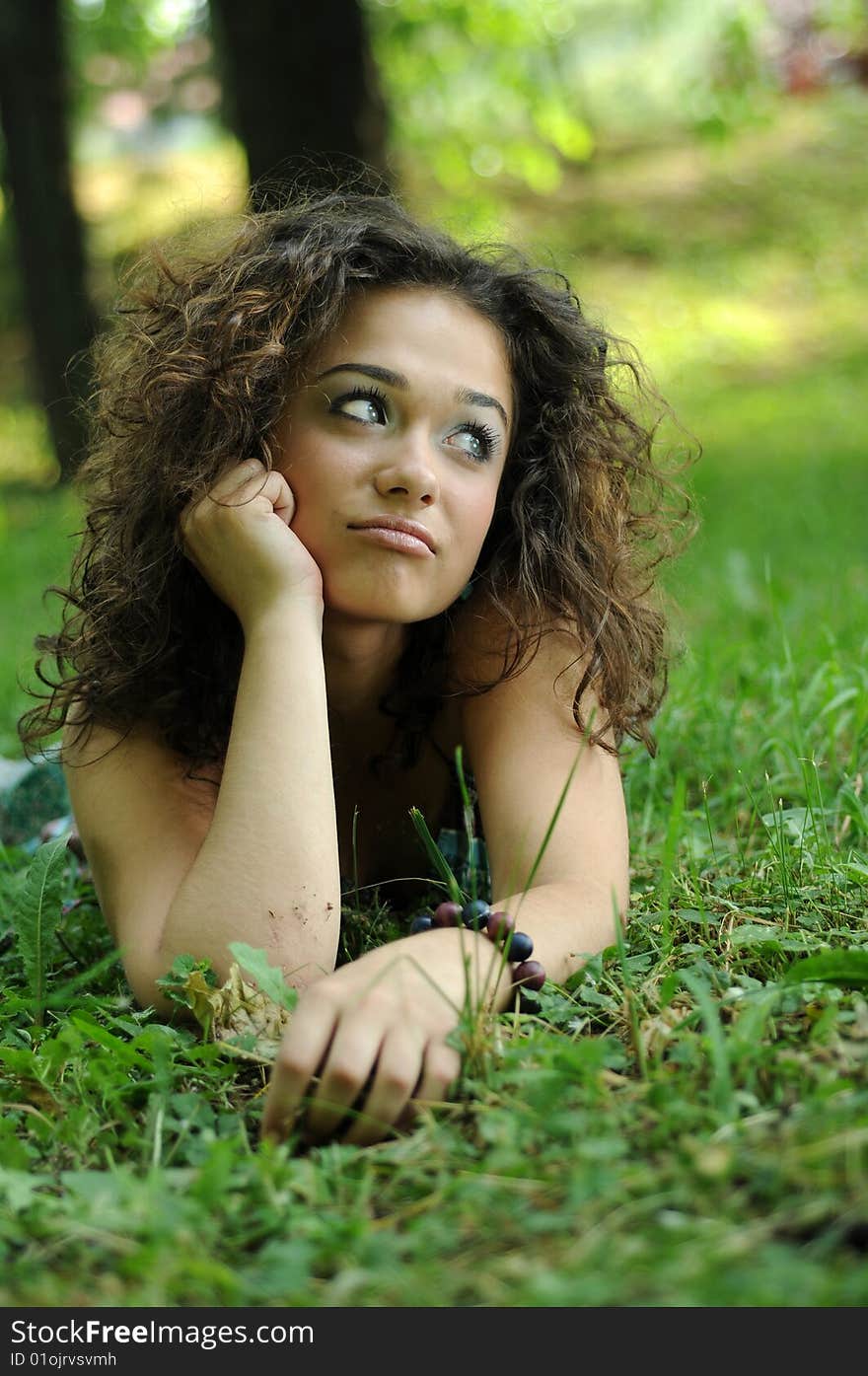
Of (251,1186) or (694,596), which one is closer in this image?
(251,1186)

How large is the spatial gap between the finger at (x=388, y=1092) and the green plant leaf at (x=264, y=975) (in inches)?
12.2

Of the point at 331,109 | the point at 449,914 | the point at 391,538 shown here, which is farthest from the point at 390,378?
the point at 331,109

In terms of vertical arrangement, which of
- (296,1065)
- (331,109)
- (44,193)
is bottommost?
(296,1065)

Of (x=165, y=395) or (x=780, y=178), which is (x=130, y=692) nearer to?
(x=165, y=395)

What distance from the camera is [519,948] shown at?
2041mm

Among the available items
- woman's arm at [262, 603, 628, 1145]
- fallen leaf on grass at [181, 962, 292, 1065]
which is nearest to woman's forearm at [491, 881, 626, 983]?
woman's arm at [262, 603, 628, 1145]

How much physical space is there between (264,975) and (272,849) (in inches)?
9.8

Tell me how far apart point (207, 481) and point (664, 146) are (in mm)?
18588

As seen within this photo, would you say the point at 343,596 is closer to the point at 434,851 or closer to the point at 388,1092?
the point at 434,851

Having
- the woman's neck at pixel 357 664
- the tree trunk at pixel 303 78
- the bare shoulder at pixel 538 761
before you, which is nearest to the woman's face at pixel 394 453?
the woman's neck at pixel 357 664

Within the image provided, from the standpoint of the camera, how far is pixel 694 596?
5309mm
